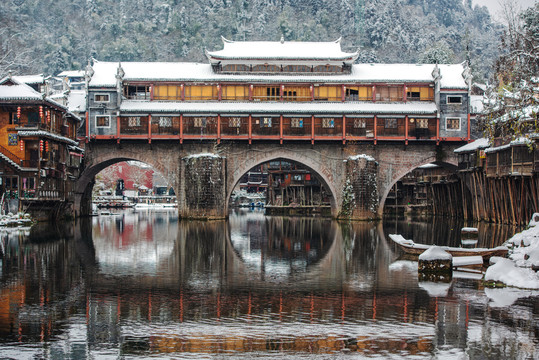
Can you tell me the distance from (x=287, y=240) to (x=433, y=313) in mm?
25633

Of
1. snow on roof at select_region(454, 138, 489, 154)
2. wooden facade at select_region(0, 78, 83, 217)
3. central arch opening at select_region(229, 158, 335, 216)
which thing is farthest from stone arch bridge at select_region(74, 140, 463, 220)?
central arch opening at select_region(229, 158, 335, 216)

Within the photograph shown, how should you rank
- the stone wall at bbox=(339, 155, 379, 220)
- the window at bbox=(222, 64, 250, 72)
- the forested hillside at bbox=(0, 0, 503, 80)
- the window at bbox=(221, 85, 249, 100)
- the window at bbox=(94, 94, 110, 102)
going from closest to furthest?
the stone wall at bbox=(339, 155, 379, 220) < the window at bbox=(94, 94, 110, 102) < the window at bbox=(221, 85, 249, 100) < the window at bbox=(222, 64, 250, 72) < the forested hillside at bbox=(0, 0, 503, 80)

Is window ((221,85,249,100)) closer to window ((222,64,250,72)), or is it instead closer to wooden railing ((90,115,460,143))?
window ((222,64,250,72))

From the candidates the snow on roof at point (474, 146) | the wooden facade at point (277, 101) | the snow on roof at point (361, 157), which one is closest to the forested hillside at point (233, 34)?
the wooden facade at point (277, 101)

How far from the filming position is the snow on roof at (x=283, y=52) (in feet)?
225

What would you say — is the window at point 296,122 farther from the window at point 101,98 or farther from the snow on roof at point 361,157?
the window at point 101,98

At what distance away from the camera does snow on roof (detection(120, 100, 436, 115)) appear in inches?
2591

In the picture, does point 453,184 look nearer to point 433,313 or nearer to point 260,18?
point 433,313

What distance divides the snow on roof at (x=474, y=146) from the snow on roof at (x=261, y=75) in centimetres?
642

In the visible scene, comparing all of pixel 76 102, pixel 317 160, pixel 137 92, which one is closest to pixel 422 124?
pixel 317 160

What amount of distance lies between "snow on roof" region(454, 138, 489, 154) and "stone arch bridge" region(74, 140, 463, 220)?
2.45 metres

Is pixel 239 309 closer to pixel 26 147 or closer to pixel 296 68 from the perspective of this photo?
pixel 26 147

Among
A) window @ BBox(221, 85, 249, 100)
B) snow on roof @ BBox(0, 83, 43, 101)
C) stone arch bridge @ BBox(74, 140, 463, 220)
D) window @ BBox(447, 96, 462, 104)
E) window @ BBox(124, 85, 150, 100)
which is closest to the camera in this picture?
snow on roof @ BBox(0, 83, 43, 101)

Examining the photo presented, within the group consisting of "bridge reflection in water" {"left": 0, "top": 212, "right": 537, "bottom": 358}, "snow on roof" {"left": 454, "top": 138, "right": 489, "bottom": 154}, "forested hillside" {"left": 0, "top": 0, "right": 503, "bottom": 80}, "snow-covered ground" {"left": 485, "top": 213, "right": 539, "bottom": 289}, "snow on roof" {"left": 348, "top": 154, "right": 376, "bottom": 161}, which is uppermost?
"forested hillside" {"left": 0, "top": 0, "right": 503, "bottom": 80}
